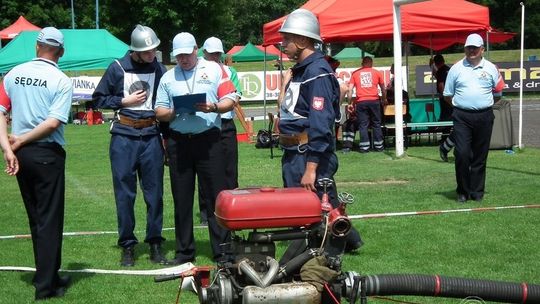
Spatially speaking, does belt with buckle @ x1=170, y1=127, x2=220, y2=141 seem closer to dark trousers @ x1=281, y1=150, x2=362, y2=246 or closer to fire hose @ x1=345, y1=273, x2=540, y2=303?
dark trousers @ x1=281, y1=150, x2=362, y2=246

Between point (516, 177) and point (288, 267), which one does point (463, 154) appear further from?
point (288, 267)

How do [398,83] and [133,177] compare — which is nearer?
[133,177]

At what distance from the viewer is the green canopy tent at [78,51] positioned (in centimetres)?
3038

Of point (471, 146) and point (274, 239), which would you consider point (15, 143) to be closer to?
point (274, 239)

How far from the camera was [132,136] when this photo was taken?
778 cm

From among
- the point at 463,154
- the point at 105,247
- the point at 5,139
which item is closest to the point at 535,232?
the point at 463,154

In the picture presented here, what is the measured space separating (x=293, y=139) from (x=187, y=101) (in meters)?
1.03

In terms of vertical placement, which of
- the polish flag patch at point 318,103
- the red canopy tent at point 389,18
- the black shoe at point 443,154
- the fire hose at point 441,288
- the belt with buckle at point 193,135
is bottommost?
the black shoe at point 443,154

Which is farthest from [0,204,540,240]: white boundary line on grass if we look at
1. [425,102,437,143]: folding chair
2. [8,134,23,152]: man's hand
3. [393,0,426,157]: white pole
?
[425,102,437,143]: folding chair

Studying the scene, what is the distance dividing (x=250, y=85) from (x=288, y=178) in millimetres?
33606

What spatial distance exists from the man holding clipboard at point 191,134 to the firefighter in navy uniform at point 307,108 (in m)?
0.93

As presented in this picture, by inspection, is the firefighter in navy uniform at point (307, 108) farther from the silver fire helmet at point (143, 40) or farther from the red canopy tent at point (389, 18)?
the red canopy tent at point (389, 18)

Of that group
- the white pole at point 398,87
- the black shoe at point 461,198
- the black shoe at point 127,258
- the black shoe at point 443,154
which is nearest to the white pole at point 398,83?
the white pole at point 398,87

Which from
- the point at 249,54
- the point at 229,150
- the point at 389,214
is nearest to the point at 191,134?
the point at 229,150
